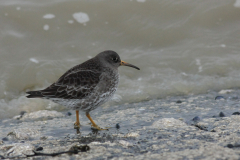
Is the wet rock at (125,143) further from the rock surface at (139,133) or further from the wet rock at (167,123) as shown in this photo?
the wet rock at (167,123)

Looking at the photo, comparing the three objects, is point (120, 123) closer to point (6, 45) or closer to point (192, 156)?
point (192, 156)

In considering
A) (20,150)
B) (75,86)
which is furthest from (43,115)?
(20,150)

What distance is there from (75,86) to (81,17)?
5.83m

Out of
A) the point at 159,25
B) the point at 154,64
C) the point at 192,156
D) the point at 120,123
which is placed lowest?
the point at 192,156

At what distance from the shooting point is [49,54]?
961cm

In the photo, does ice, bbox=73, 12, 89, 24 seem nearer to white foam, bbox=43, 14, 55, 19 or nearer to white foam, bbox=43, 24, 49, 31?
white foam, bbox=43, 14, 55, 19

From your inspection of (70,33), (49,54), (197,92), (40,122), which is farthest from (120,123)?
(70,33)

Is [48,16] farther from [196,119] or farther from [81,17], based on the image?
[196,119]

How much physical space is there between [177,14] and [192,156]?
8.30 metres

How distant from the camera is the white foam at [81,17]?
35.5 ft

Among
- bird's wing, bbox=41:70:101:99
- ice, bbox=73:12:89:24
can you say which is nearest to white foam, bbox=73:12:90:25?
ice, bbox=73:12:89:24

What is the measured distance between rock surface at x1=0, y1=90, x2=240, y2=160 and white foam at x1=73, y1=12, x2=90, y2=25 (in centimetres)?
478

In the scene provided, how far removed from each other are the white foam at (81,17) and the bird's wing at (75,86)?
5441 mm

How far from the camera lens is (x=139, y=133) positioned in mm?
4953
